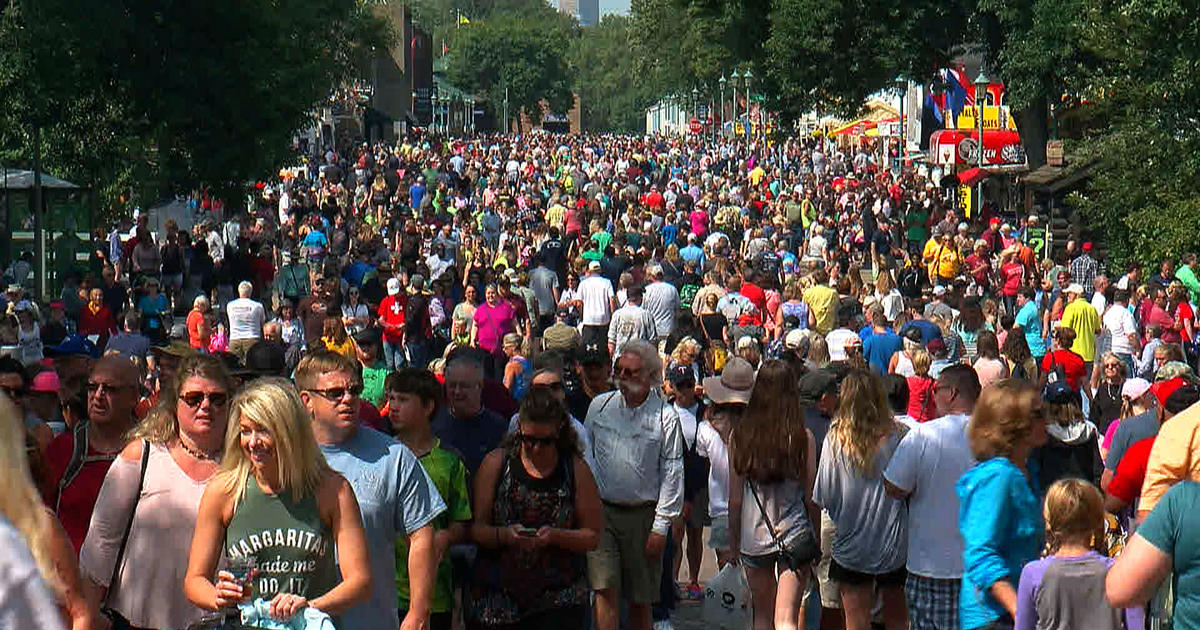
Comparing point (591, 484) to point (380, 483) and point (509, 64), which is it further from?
point (509, 64)

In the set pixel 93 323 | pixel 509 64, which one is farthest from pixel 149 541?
pixel 509 64

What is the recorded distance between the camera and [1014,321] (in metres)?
19.4

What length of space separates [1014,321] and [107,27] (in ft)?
36.6

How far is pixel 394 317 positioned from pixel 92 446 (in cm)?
1309

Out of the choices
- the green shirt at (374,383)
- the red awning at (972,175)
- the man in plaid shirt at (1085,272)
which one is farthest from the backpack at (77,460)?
the red awning at (972,175)

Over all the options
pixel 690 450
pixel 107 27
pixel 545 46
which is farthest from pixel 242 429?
pixel 545 46

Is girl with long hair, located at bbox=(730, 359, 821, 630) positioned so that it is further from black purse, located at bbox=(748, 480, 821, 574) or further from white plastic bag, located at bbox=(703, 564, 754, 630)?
white plastic bag, located at bbox=(703, 564, 754, 630)

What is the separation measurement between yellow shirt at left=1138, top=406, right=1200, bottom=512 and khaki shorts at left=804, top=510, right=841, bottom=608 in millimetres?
3315

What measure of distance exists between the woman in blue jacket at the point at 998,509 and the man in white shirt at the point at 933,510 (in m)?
0.72

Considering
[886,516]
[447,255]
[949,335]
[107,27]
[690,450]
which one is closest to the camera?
[886,516]

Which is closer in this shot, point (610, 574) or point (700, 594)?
point (610, 574)

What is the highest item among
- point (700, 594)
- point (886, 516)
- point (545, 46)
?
point (545, 46)

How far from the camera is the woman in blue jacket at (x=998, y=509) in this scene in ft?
22.1

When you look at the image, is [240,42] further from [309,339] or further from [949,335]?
[949,335]
